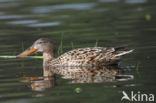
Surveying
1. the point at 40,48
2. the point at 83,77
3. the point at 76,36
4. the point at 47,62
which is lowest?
the point at 83,77

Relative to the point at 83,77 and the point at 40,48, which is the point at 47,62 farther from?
the point at 83,77

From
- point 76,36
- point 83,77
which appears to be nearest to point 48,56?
point 83,77

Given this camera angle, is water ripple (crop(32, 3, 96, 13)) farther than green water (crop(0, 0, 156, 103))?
Yes

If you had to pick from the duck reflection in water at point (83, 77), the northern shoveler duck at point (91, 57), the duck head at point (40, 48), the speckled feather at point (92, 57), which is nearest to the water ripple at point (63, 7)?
the duck head at point (40, 48)

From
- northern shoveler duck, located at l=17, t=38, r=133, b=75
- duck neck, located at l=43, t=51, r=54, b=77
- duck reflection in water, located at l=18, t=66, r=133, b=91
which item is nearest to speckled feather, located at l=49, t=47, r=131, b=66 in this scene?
northern shoveler duck, located at l=17, t=38, r=133, b=75

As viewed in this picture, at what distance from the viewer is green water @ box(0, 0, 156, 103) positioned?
9.45 metres

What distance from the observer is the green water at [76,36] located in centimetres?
945

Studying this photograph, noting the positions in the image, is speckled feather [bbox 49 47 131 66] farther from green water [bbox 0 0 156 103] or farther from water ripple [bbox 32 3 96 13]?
water ripple [bbox 32 3 96 13]

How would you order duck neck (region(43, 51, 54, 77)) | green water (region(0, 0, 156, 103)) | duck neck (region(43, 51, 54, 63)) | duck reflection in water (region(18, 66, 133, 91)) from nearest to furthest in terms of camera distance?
green water (region(0, 0, 156, 103)), duck reflection in water (region(18, 66, 133, 91)), duck neck (region(43, 51, 54, 77)), duck neck (region(43, 51, 54, 63))

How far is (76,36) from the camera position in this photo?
53.9 ft

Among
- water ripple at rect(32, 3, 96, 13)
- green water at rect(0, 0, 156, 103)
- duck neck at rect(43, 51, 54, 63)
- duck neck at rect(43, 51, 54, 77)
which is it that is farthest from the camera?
water ripple at rect(32, 3, 96, 13)

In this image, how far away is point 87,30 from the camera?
17578 millimetres

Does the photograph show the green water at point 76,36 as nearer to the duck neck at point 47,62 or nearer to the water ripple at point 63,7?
the water ripple at point 63,7

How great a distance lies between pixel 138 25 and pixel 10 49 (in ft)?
16.4
